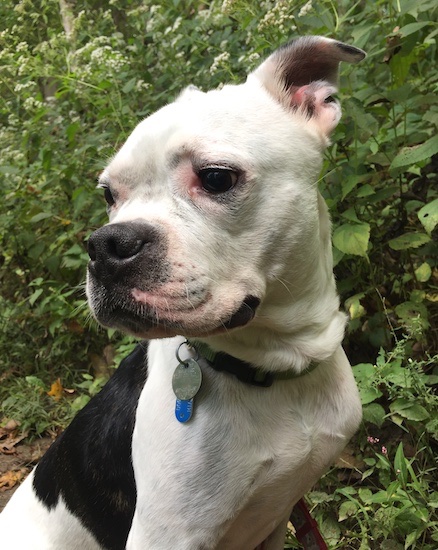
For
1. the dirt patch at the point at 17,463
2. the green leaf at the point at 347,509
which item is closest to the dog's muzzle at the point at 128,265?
the green leaf at the point at 347,509

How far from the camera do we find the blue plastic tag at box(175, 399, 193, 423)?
75.5 inches

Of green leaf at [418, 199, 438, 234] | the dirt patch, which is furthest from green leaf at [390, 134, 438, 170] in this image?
the dirt patch

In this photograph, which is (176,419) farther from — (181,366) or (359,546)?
(359,546)

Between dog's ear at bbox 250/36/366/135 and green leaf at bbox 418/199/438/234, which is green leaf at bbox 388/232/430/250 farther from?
dog's ear at bbox 250/36/366/135

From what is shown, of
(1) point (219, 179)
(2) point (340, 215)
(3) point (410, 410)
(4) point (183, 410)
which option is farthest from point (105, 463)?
(2) point (340, 215)

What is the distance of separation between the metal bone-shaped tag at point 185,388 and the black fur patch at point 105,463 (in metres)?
0.30

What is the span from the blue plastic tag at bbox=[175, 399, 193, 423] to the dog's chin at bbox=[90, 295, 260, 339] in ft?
0.95

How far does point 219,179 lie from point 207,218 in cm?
12

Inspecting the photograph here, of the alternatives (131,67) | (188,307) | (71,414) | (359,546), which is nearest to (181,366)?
(188,307)

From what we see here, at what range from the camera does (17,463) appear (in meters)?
4.18

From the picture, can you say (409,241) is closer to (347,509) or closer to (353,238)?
(353,238)

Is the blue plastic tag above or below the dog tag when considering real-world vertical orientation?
below

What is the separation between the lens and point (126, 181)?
6.30 feet


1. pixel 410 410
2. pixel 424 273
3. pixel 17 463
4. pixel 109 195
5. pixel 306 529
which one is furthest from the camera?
pixel 17 463
